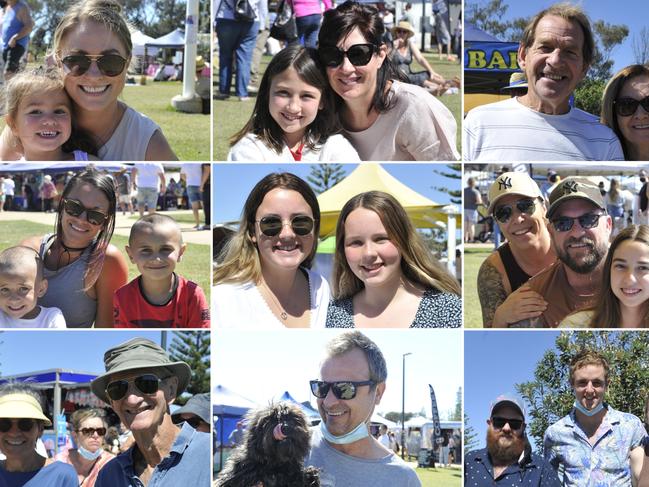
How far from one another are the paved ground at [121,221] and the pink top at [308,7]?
1.38 meters

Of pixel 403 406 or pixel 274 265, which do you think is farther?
pixel 403 406

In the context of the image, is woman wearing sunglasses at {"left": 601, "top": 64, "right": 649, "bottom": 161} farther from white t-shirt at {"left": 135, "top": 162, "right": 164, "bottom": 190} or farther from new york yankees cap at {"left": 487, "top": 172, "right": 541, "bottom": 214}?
white t-shirt at {"left": 135, "top": 162, "right": 164, "bottom": 190}

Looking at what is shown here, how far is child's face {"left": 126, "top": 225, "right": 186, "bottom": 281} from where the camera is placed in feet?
17.5

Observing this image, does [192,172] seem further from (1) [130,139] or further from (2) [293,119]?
(2) [293,119]

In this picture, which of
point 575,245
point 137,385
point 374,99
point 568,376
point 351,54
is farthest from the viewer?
point 568,376

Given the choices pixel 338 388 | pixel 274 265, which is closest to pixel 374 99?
pixel 274 265

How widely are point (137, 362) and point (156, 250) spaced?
30.0 inches

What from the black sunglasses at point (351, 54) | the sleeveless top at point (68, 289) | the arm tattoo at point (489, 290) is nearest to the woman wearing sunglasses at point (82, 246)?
the sleeveless top at point (68, 289)

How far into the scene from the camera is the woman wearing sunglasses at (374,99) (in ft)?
17.0

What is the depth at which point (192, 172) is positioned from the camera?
215 inches

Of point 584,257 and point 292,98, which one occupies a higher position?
point 292,98

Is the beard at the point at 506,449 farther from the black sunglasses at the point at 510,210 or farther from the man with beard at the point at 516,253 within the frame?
the black sunglasses at the point at 510,210

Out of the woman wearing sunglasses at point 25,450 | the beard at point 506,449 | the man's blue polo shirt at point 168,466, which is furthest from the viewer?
the beard at point 506,449

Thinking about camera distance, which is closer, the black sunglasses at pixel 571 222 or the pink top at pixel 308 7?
the pink top at pixel 308 7
